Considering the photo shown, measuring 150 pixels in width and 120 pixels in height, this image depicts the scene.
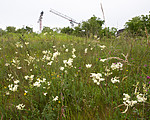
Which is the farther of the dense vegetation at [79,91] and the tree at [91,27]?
the tree at [91,27]

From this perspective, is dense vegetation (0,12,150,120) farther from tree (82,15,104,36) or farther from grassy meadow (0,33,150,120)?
tree (82,15,104,36)

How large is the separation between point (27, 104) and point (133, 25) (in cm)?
1283

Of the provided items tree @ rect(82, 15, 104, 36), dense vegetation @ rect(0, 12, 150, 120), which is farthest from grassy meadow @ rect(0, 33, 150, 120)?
tree @ rect(82, 15, 104, 36)

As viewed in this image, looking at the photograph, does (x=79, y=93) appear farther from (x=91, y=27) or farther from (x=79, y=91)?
(x=91, y=27)

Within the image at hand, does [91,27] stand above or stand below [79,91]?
above

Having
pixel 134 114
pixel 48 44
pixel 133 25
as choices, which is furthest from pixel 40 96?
pixel 133 25

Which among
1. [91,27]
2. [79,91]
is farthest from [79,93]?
[91,27]

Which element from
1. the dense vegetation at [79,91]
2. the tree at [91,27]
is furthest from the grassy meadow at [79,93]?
the tree at [91,27]

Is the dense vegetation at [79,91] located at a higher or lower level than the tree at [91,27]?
lower

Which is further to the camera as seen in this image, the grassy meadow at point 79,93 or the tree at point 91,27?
the tree at point 91,27

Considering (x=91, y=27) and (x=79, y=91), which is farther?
(x=91, y=27)

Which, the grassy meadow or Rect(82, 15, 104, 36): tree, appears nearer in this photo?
the grassy meadow

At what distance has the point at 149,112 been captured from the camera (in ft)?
4.81

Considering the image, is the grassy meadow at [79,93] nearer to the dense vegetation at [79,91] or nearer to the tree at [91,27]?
the dense vegetation at [79,91]
